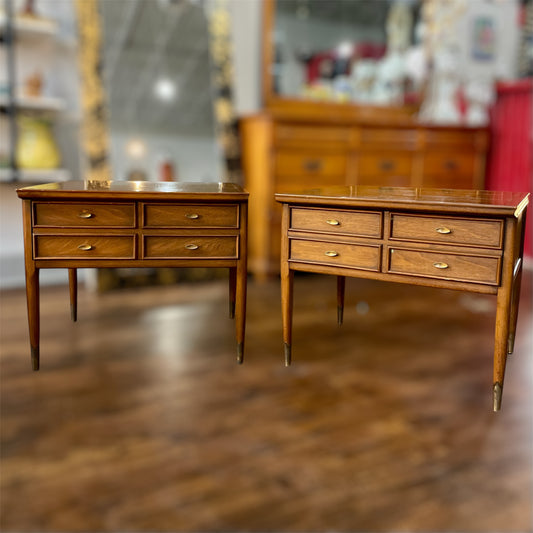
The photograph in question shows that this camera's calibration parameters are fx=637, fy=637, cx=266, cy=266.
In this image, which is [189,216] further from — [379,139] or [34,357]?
[379,139]

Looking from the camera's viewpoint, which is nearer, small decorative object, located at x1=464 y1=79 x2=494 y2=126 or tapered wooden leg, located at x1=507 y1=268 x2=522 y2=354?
tapered wooden leg, located at x1=507 y1=268 x2=522 y2=354

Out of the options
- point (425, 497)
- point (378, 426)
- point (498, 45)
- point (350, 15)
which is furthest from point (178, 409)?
point (498, 45)

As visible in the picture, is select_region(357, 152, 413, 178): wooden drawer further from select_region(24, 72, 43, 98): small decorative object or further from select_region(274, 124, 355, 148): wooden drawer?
select_region(24, 72, 43, 98): small decorative object

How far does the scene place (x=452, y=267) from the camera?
638mm

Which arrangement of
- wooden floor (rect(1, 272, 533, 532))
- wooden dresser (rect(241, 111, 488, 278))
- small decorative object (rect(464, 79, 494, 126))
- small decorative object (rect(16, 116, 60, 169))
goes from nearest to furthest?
wooden dresser (rect(241, 111, 488, 278)) < wooden floor (rect(1, 272, 533, 532)) < small decorative object (rect(16, 116, 60, 169)) < small decorative object (rect(464, 79, 494, 126))

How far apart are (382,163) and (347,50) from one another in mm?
6242

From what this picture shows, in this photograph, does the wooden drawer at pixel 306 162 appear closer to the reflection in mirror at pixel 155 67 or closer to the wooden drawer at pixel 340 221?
the wooden drawer at pixel 340 221

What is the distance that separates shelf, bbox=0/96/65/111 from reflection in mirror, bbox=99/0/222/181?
2.02 feet

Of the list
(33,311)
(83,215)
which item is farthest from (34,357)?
(83,215)

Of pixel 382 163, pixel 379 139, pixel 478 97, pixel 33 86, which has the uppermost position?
pixel 478 97

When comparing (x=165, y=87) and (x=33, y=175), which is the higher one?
(x=165, y=87)

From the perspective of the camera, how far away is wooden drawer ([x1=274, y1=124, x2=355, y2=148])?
11.6 ft

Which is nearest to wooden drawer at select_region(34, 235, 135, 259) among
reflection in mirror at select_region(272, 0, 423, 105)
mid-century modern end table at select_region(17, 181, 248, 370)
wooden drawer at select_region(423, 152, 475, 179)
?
mid-century modern end table at select_region(17, 181, 248, 370)

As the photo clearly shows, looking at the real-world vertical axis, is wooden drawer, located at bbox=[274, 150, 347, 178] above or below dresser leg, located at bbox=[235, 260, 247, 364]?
above
